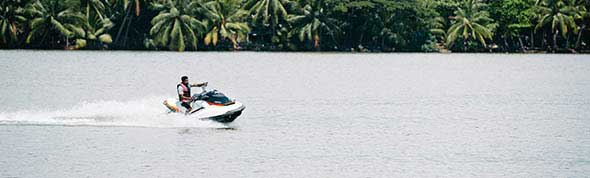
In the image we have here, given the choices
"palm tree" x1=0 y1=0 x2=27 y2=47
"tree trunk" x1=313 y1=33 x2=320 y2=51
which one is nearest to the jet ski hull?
"palm tree" x1=0 y1=0 x2=27 y2=47

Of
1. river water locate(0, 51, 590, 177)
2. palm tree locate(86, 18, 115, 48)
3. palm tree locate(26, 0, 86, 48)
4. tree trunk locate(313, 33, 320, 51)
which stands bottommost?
tree trunk locate(313, 33, 320, 51)

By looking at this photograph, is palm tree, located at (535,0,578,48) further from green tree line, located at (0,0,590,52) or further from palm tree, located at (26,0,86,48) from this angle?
palm tree, located at (26,0,86,48)

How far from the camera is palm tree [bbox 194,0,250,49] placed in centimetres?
9489

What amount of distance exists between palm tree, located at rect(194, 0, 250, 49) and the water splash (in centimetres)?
5619

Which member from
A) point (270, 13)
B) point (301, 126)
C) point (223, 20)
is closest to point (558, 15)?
point (270, 13)

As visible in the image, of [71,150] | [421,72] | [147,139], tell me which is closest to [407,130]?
[147,139]

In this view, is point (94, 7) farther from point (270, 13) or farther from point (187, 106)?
point (187, 106)

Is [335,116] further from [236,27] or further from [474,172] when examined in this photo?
[236,27]

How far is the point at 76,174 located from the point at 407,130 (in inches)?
483

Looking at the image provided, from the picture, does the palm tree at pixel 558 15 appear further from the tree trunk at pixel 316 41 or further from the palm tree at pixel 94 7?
the palm tree at pixel 94 7

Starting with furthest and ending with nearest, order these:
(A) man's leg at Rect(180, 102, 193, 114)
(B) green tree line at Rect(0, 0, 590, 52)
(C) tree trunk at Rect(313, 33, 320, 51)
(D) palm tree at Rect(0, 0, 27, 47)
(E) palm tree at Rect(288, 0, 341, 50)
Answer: (C) tree trunk at Rect(313, 33, 320, 51)
(E) palm tree at Rect(288, 0, 341, 50)
(B) green tree line at Rect(0, 0, 590, 52)
(D) palm tree at Rect(0, 0, 27, 47)
(A) man's leg at Rect(180, 102, 193, 114)

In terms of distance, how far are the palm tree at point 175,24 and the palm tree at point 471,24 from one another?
2054 centimetres

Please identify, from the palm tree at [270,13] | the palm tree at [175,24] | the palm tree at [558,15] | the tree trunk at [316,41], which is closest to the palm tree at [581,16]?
the palm tree at [558,15]

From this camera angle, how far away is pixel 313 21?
319 ft
